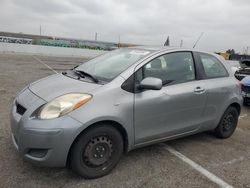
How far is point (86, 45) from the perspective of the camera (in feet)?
125

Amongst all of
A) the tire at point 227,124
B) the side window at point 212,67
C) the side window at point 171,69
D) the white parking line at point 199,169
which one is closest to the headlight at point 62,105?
the side window at point 171,69

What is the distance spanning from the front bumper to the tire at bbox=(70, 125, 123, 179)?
14 centimetres

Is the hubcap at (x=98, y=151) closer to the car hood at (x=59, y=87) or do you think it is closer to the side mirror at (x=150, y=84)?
the car hood at (x=59, y=87)

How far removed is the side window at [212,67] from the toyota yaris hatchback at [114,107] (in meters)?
0.02

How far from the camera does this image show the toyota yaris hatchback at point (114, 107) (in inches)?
120

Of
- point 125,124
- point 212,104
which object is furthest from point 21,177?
point 212,104

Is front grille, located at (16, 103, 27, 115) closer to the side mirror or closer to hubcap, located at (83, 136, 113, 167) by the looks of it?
hubcap, located at (83, 136, 113, 167)

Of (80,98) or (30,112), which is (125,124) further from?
(30,112)

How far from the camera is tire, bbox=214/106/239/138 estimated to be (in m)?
4.93

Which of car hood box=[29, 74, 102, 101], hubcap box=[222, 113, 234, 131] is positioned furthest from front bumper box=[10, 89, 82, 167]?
hubcap box=[222, 113, 234, 131]

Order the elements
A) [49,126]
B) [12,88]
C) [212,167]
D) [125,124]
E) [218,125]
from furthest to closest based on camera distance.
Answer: [12,88], [218,125], [212,167], [125,124], [49,126]

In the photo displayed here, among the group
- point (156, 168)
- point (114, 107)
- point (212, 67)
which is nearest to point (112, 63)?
point (114, 107)

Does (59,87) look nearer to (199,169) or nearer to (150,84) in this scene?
(150,84)

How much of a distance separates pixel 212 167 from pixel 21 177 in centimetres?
245
